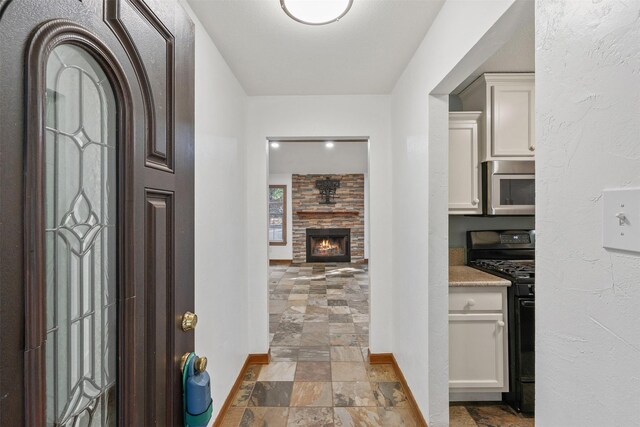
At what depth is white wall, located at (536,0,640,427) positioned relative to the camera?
65cm

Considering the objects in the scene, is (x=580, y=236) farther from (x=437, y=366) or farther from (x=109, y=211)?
(x=437, y=366)

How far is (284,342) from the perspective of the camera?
128 inches

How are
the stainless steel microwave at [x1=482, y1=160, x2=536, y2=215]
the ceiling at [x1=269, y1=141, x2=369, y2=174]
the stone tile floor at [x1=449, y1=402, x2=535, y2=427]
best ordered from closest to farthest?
the stone tile floor at [x1=449, y1=402, x2=535, y2=427] < the stainless steel microwave at [x1=482, y1=160, x2=536, y2=215] < the ceiling at [x1=269, y1=141, x2=369, y2=174]

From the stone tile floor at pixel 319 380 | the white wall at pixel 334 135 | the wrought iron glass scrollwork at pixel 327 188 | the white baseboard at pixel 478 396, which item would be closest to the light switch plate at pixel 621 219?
the stone tile floor at pixel 319 380

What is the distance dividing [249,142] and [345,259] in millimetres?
5911

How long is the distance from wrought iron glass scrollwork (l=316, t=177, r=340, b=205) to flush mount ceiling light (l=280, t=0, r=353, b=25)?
6422 millimetres

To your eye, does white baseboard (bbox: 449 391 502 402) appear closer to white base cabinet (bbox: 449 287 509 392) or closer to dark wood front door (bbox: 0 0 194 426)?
white base cabinet (bbox: 449 287 509 392)

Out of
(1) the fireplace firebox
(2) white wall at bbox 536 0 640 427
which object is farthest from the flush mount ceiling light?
(1) the fireplace firebox

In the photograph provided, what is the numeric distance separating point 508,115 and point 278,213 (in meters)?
6.39

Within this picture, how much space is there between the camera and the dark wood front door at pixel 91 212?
1.51ft

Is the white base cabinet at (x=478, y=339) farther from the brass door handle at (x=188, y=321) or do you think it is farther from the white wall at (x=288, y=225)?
the white wall at (x=288, y=225)

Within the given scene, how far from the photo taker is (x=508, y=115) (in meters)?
2.28

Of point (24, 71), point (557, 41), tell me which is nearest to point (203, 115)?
point (24, 71)

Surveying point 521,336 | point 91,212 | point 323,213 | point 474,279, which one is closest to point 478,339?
point 521,336
